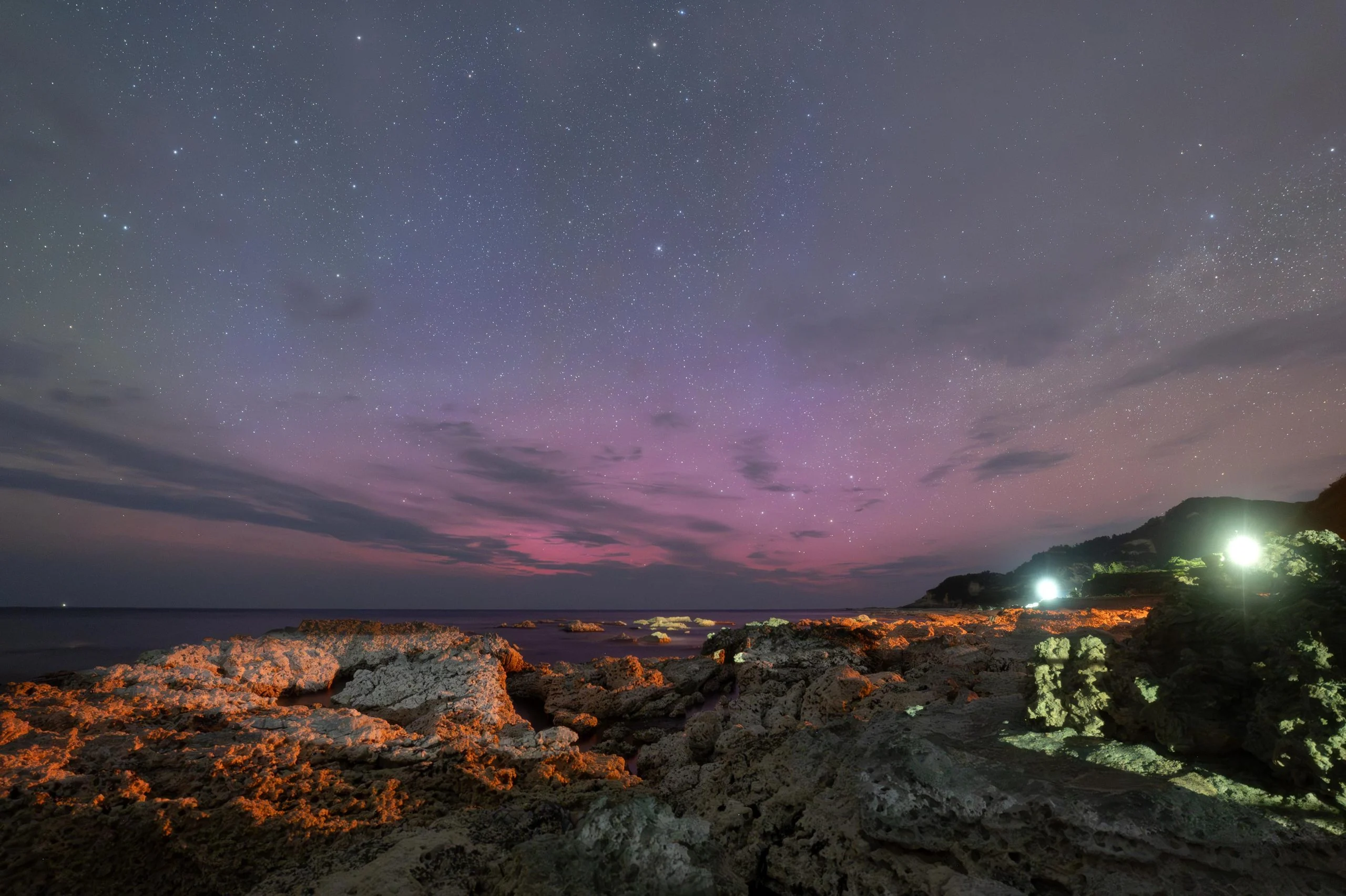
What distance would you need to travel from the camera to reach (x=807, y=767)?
16.6ft

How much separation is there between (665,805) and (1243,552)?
5.60m

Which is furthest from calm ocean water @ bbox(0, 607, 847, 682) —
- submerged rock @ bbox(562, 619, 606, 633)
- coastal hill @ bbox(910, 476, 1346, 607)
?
coastal hill @ bbox(910, 476, 1346, 607)

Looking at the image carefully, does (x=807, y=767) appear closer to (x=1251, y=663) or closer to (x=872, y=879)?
(x=872, y=879)

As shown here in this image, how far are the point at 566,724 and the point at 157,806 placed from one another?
900 centimetres

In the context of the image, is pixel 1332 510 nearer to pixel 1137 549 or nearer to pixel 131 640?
pixel 1137 549

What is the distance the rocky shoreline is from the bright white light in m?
1.65

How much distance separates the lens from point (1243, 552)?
4.56 meters

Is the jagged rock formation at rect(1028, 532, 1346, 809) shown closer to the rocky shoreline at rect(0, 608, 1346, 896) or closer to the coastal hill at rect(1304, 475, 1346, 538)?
the rocky shoreline at rect(0, 608, 1346, 896)

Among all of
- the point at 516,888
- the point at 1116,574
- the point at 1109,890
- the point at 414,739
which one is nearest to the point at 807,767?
the point at 1109,890

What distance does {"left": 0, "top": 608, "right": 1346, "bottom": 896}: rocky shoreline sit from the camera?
3.30 metres

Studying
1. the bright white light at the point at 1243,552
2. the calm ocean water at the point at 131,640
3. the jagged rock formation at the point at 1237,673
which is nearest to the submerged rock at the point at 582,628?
the calm ocean water at the point at 131,640

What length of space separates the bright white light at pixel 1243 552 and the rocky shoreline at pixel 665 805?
1654 millimetres

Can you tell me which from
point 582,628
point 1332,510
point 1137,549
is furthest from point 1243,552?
point 1137,549

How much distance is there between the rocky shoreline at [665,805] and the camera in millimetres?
3305
